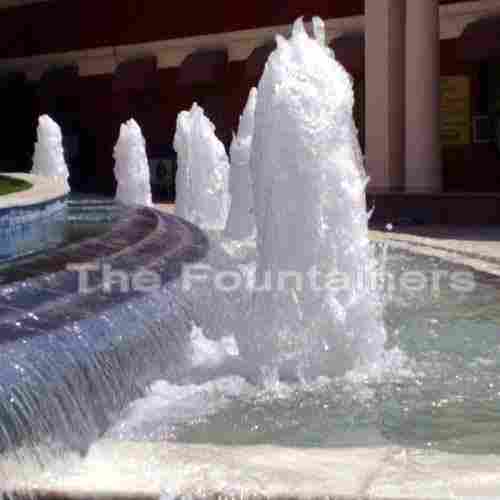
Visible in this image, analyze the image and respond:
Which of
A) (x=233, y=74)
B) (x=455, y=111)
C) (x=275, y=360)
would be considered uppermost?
(x=233, y=74)

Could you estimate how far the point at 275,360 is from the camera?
233 inches

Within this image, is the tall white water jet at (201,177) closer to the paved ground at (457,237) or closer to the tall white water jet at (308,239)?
the paved ground at (457,237)

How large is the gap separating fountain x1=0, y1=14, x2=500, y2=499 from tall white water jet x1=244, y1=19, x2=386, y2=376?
0.03ft

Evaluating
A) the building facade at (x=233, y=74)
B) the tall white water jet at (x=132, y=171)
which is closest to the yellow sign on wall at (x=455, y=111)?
the building facade at (x=233, y=74)

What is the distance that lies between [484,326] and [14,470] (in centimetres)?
431

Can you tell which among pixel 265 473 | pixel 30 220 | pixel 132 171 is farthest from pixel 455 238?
pixel 265 473

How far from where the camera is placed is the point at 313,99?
616cm

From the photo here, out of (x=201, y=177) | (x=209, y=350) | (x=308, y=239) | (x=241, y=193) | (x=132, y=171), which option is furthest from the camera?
(x=132, y=171)

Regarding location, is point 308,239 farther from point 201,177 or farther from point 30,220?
point 201,177

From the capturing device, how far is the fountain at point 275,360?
375 centimetres

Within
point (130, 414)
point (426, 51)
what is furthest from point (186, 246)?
point (426, 51)

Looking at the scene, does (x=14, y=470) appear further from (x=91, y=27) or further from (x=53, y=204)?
(x=91, y=27)

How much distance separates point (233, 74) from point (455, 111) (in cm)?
469

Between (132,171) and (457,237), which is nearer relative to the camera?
(457,237)
